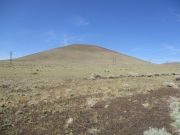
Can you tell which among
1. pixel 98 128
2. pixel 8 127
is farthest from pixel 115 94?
pixel 8 127

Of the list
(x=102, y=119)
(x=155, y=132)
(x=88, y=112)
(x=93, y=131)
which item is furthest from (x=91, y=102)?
(x=155, y=132)

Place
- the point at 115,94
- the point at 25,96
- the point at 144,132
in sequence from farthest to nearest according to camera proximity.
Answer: the point at 115,94, the point at 25,96, the point at 144,132

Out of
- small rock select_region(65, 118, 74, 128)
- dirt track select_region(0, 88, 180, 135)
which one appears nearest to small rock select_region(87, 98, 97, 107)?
dirt track select_region(0, 88, 180, 135)

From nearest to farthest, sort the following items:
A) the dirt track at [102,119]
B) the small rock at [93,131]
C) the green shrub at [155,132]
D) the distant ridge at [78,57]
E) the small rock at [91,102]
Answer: the green shrub at [155,132], the small rock at [93,131], the dirt track at [102,119], the small rock at [91,102], the distant ridge at [78,57]

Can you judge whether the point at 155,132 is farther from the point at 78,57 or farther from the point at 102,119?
the point at 78,57

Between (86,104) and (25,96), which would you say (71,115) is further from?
(25,96)

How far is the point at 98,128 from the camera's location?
8617mm

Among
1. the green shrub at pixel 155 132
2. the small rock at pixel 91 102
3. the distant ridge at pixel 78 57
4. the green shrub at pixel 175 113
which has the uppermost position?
the distant ridge at pixel 78 57

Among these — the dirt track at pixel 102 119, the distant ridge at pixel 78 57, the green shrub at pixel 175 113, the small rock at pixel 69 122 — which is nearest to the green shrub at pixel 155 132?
the dirt track at pixel 102 119

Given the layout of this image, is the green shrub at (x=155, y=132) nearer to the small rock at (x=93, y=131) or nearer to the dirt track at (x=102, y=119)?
the dirt track at (x=102, y=119)

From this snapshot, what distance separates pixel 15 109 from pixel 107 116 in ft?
12.7

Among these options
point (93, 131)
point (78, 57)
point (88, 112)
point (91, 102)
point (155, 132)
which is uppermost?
point (78, 57)

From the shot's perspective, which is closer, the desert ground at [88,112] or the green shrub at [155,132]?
the green shrub at [155,132]

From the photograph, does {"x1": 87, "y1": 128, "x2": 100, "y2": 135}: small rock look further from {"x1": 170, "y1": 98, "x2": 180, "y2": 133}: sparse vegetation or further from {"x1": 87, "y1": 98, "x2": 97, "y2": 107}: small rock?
{"x1": 170, "y1": 98, "x2": 180, "y2": 133}: sparse vegetation
